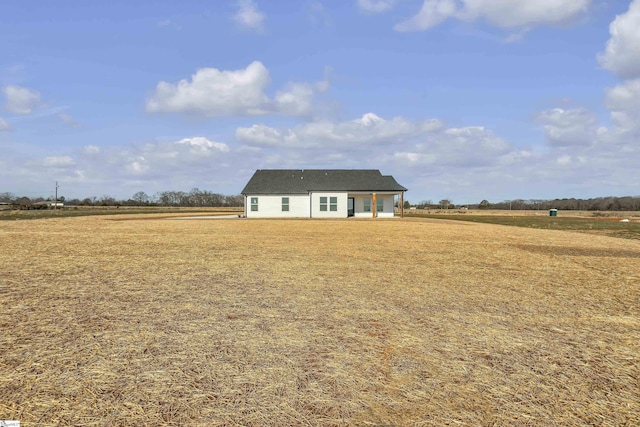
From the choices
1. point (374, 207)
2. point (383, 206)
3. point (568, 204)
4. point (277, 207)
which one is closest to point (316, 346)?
point (374, 207)

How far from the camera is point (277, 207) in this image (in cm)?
3631

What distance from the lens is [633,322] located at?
16.5 feet

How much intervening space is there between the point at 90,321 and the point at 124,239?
10.9 metres

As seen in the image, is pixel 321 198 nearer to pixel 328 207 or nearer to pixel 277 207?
pixel 328 207

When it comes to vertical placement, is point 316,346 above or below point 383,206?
below

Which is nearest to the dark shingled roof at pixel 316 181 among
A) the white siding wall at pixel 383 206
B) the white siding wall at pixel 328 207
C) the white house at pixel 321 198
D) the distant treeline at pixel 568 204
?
the white house at pixel 321 198

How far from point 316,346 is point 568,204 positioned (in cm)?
10142

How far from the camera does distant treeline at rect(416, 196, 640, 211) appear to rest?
75.2 m

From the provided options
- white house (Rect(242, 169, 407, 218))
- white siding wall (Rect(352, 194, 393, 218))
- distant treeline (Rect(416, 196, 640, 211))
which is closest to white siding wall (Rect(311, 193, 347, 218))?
white house (Rect(242, 169, 407, 218))

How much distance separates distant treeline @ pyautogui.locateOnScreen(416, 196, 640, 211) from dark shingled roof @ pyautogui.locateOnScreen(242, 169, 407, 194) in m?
59.2

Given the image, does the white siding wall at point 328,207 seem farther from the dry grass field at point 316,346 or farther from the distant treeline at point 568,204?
the distant treeline at point 568,204

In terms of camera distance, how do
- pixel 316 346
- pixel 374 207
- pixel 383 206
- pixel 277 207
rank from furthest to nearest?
pixel 383 206, pixel 277 207, pixel 374 207, pixel 316 346

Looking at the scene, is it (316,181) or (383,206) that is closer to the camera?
(383,206)

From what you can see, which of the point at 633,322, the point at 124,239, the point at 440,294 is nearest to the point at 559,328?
the point at 633,322
